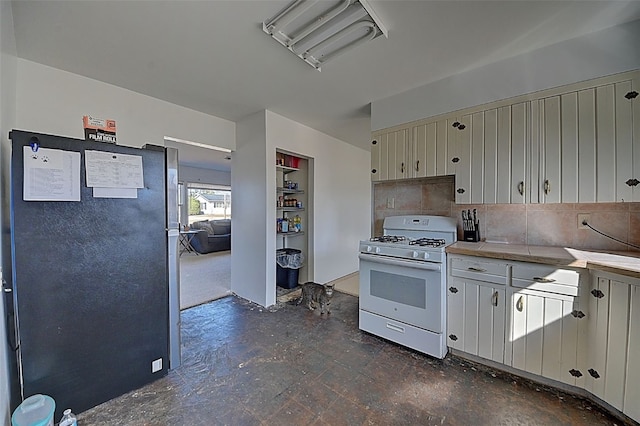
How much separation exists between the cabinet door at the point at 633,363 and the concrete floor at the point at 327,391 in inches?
6.6

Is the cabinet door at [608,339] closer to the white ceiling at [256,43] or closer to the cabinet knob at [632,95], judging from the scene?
the cabinet knob at [632,95]

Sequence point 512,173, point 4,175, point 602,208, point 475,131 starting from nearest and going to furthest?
point 4,175 → point 602,208 → point 512,173 → point 475,131

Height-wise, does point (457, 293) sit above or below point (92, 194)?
below

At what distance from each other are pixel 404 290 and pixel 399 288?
0.05 metres

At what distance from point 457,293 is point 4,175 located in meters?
3.21

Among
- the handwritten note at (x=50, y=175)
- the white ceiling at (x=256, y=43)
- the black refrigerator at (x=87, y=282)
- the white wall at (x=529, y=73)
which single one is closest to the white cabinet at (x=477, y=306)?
the white wall at (x=529, y=73)

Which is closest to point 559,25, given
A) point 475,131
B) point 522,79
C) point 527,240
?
point 522,79

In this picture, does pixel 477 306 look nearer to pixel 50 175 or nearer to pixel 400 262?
pixel 400 262

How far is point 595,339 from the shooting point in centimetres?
163

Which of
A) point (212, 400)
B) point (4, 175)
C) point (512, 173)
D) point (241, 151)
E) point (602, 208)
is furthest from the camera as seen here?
point (241, 151)

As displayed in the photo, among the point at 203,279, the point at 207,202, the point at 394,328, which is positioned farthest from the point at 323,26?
the point at 207,202

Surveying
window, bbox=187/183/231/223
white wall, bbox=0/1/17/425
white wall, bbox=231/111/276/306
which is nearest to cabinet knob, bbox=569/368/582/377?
white wall, bbox=231/111/276/306

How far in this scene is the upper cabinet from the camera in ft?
5.87

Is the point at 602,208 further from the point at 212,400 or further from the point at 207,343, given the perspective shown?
the point at 207,343
